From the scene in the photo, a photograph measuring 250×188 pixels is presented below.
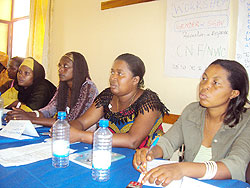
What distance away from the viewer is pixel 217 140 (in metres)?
1.47

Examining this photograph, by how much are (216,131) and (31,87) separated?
95.8 inches

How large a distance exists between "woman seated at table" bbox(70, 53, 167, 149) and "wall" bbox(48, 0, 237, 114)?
2.38ft

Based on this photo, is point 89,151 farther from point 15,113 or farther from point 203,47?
point 203,47

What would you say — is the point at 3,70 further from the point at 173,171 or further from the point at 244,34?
the point at 173,171

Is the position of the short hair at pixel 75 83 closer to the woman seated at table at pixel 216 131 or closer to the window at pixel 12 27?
the woman seated at table at pixel 216 131

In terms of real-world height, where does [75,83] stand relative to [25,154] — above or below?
above

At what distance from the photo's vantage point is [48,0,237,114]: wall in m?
2.77

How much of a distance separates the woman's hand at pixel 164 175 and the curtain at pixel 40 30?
379 cm

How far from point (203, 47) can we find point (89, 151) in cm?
171

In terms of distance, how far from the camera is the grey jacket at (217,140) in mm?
1233

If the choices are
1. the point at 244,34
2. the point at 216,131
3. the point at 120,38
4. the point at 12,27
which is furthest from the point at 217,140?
the point at 12,27

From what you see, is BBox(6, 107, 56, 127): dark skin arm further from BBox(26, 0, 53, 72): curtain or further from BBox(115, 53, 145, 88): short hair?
BBox(26, 0, 53, 72): curtain

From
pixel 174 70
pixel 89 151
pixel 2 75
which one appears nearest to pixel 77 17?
pixel 2 75

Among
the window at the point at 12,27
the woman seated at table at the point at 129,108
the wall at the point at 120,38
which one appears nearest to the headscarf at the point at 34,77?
the wall at the point at 120,38
